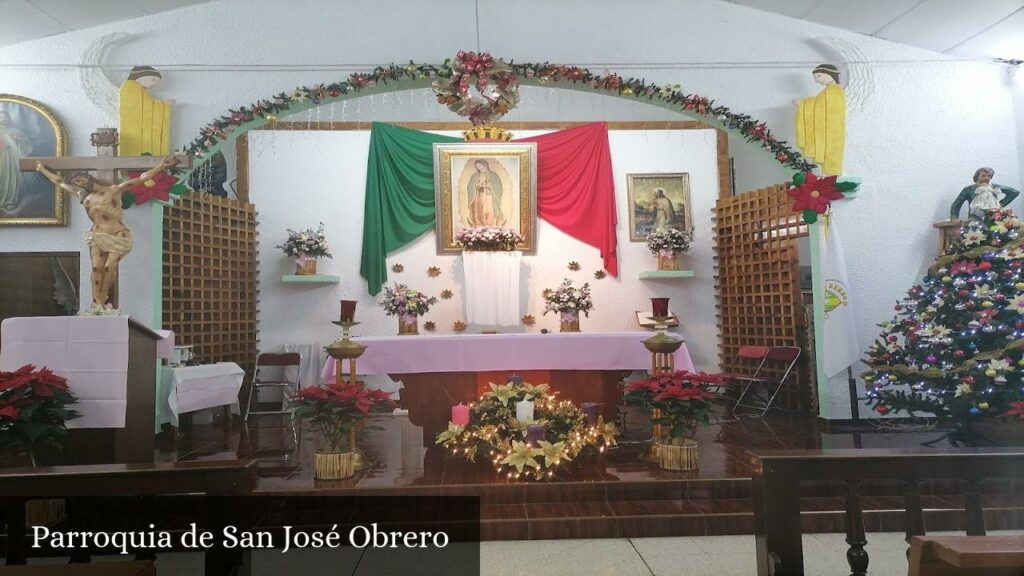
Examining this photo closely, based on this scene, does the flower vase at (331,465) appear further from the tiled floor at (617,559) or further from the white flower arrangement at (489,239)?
the white flower arrangement at (489,239)

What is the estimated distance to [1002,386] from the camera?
4.68 metres

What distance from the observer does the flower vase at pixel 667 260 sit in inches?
314

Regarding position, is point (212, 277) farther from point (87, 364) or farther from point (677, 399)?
point (677, 399)

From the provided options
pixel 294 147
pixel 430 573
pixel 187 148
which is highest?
pixel 294 147

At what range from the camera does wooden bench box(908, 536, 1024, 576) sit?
65.2 inches

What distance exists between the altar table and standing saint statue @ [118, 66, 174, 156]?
258 cm

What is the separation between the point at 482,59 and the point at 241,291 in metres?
4.28

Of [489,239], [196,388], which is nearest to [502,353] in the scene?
[489,239]

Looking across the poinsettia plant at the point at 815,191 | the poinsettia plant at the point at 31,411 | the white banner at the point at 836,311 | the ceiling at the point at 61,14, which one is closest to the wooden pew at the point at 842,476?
the poinsettia plant at the point at 31,411

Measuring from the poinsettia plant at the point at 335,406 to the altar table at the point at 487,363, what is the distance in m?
0.98

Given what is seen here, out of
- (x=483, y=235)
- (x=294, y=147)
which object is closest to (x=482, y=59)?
(x=483, y=235)

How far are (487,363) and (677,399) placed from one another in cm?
168

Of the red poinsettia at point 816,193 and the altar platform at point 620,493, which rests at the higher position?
the red poinsettia at point 816,193

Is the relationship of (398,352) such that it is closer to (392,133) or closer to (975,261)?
(392,133)
